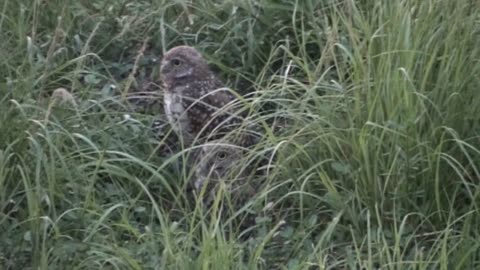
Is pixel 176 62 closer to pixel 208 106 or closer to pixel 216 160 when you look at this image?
pixel 208 106

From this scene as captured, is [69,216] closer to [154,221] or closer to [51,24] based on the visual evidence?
[154,221]

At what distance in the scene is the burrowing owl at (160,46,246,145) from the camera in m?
6.05

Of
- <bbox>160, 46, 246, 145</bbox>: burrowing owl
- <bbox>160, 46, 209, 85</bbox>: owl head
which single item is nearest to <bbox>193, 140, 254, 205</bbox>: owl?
<bbox>160, 46, 246, 145</bbox>: burrowing owl

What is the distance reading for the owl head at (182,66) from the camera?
6.31 m

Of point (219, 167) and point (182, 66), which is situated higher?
point (182, 66)

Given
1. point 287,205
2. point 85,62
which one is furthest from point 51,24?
point 287,205

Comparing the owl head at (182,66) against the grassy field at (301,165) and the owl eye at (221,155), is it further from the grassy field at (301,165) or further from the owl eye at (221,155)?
the owl eye at (221,155)

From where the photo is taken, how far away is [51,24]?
7043 mm

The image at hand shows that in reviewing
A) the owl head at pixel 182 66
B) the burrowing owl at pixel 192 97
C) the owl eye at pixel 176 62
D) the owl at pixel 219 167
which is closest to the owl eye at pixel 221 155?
the owl at pixel 219 167

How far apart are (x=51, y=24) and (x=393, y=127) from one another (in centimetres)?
237

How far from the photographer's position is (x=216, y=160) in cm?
572

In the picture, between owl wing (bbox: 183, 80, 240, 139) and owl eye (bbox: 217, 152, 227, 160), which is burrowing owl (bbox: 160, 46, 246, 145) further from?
owl eye (bbox: 217, 152, 227, 160)

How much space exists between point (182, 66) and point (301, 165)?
1.10m

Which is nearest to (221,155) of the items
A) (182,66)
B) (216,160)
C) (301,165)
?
(216,160)
